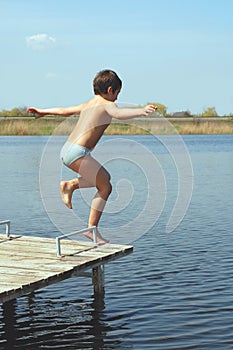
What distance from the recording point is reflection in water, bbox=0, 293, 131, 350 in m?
8.62

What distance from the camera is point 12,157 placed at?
40.6 metres

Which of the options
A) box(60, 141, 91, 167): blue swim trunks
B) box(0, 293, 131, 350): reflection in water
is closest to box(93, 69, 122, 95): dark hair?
box(60, 141, 91, 167): blue swim trunks

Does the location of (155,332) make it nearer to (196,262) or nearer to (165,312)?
(165,312)

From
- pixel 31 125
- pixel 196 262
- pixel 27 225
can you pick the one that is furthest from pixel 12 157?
pixel 196 262

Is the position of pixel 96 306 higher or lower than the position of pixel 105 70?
lower

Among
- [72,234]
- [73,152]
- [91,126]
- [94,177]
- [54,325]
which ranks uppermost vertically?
[91,126]

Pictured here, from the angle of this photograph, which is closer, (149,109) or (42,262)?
(149,109)

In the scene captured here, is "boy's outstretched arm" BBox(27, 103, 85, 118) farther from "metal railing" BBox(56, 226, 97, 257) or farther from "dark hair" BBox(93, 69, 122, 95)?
"metal railing" BBox(56, 226, 97, 257)

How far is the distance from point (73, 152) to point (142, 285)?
126 inches

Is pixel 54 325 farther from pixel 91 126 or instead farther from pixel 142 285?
pixel 91 126

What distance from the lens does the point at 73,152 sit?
28.4ft

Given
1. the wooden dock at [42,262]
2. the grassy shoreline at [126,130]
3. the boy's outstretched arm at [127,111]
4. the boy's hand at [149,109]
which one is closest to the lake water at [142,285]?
the wooden dock at [42,262]

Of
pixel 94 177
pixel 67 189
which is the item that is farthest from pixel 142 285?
pixel 94 177

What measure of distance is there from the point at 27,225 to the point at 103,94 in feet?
27.9
